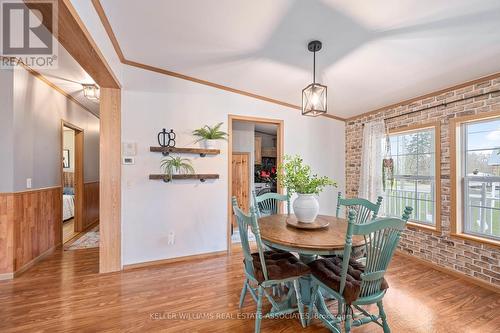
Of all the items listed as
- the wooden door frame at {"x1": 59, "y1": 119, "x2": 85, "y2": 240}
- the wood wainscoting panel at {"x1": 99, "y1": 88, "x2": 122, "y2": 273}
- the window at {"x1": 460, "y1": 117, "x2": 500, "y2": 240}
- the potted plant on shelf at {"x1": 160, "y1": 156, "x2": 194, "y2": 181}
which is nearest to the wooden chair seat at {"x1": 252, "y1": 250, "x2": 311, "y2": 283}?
the potted plant on shelf at {"x1": 160, "y1": 156, "x2": 194, "y2": 181}

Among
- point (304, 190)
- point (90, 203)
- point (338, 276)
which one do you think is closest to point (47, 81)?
point (90, 203)

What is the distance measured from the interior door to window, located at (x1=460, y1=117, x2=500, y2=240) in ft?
11.9

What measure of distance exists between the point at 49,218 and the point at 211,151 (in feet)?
9.06

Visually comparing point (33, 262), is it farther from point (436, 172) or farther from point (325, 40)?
point (436, 172)

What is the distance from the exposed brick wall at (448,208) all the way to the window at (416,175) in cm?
11

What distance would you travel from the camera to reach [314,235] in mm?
1877

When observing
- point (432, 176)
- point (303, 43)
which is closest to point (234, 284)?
point (303, 43)

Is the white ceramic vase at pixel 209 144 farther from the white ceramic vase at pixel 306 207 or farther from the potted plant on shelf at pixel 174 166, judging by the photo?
the white ceramic vase at pixel 306 207

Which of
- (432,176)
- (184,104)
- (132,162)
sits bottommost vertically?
(432,176)

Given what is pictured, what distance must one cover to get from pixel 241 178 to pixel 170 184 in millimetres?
2218

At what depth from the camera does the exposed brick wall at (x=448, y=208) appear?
2.49 m

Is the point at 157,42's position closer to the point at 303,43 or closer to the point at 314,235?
the point at 303,43

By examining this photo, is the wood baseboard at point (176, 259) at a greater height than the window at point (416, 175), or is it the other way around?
the window at point (416, 175)

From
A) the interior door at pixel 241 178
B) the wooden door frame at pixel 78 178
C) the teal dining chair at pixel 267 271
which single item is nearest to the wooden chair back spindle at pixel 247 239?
the teal dining chair at pixel 267 271
